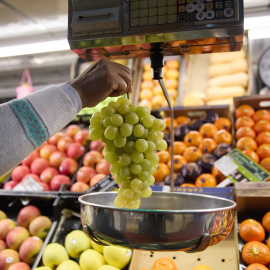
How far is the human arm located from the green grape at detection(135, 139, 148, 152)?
17 centimetres

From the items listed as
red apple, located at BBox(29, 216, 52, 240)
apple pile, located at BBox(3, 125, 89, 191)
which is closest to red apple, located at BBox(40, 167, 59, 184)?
apple pile, located at BBox(3, 125, 89, 191)

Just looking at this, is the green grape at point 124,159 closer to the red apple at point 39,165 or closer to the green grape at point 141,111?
the green grape at point 141,111

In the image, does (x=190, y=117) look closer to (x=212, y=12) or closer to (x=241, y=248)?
(x=241, y=248)

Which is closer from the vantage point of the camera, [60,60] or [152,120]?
[152,120]

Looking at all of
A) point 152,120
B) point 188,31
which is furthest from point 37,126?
point 188,31

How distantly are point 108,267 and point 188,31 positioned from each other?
1.35 meters

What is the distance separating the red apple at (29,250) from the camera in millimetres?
2100

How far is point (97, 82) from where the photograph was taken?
3.07 ft

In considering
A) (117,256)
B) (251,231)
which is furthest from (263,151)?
(117,256)

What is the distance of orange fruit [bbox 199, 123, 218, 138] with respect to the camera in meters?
2.56

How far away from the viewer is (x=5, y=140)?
70 cm

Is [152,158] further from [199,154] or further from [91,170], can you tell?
[91,170]

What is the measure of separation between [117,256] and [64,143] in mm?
1455

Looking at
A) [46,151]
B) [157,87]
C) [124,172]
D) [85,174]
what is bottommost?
[85,174]
